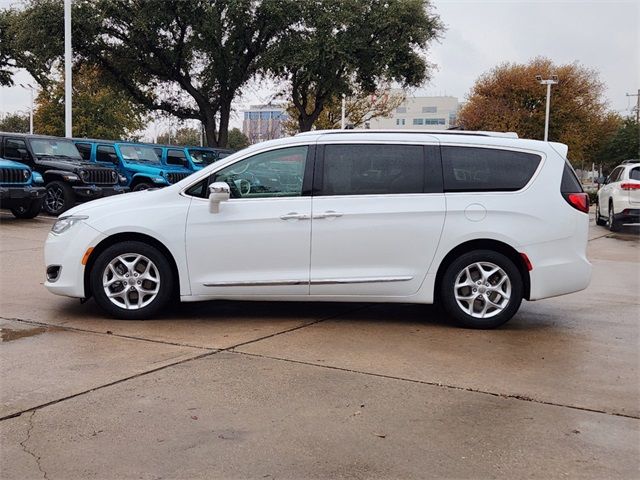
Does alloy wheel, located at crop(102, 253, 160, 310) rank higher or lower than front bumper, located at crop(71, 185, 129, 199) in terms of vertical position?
lower

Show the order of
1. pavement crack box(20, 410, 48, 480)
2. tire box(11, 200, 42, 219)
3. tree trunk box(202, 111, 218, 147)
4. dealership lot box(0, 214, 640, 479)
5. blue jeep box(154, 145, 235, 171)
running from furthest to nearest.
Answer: tree trunk box(202, 111, 218, 147)
blue jeep box(154, 145, 235, 171)
tire box(11, 200, 42, 219)
dealership lot box(0, 214, 640, 479)
pavement crack box(20, 410, 48, 480)

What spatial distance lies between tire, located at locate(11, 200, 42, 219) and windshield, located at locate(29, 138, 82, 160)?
1549 millimetres

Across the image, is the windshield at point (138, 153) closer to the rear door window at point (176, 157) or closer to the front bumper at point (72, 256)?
the rear door window at point (176, 157)

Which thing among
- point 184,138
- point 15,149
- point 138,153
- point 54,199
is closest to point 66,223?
point 54,199

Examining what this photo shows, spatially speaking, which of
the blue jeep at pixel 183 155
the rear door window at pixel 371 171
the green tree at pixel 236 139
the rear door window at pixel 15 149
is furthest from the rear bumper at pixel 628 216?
the green tree at pixel 236 139

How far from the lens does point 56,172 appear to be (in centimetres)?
1591

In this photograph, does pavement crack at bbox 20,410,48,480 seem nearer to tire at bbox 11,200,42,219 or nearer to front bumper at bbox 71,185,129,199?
tire at bbox 11,200,42,219

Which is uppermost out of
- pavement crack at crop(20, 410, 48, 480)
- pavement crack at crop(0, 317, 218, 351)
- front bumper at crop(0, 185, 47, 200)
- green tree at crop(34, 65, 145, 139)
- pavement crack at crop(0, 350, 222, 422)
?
green tree at crop(34, 65, 145, 139)

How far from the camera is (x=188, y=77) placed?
28.7 meters

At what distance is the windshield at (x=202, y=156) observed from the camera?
21.0m

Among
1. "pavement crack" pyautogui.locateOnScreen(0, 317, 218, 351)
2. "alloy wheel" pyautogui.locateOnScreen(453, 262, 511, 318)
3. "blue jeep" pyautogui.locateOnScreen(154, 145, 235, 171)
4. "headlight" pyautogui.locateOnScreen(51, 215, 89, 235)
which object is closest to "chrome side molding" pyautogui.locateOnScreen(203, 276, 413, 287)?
"alloy wheel" pyautogui.locateOnScreen(453, 262, 511, 318)

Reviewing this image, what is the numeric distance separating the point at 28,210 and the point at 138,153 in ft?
14.6

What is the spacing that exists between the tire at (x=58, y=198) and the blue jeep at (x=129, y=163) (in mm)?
1804

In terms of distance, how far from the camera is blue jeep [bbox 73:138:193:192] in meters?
17.9
